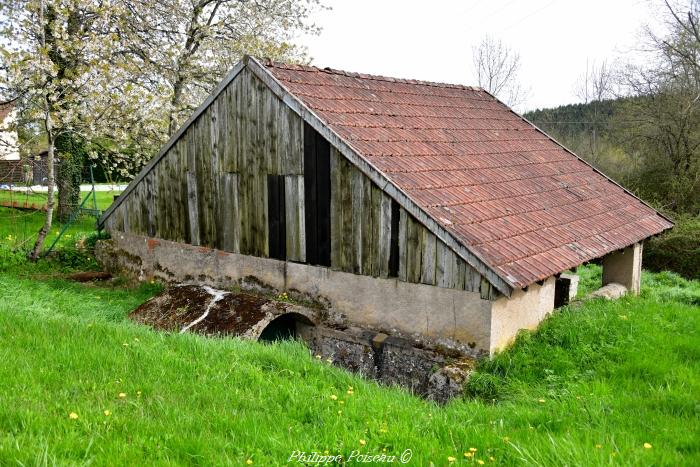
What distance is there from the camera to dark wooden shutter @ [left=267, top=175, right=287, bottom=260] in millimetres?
9328

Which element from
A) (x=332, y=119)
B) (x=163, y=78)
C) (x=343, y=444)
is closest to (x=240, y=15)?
(x=163, y=78)

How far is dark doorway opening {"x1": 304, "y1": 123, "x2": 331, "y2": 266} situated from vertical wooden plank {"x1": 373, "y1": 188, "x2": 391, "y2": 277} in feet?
3.20

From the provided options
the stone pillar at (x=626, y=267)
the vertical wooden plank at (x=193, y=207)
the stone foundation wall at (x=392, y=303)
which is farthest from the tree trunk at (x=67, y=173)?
the stone pillar at (x=626, y=267)

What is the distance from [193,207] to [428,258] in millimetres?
5227

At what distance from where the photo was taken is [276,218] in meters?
9.46

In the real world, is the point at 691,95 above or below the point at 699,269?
above

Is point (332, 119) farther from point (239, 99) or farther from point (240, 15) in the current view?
point (240, 15)

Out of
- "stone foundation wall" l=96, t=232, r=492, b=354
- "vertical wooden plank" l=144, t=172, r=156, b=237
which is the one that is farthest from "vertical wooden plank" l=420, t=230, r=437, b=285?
"vertical wooden plank" l=144, t=172, r=156, b=237

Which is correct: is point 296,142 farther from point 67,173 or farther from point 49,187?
point 67,173

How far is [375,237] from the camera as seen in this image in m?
8.12

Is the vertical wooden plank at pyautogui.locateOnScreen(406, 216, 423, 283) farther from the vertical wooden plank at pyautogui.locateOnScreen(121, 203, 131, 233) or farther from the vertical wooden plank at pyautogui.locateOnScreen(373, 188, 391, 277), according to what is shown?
the vertical wooden plank at pyautogui.locateOnScreen(121, 203, 131, 233)

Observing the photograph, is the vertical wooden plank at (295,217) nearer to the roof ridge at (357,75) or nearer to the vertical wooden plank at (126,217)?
the roof ridge at (357,75)

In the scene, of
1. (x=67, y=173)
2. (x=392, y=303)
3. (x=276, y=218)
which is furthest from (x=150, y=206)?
(x=67, y=173)

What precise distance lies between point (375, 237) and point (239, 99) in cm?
351
